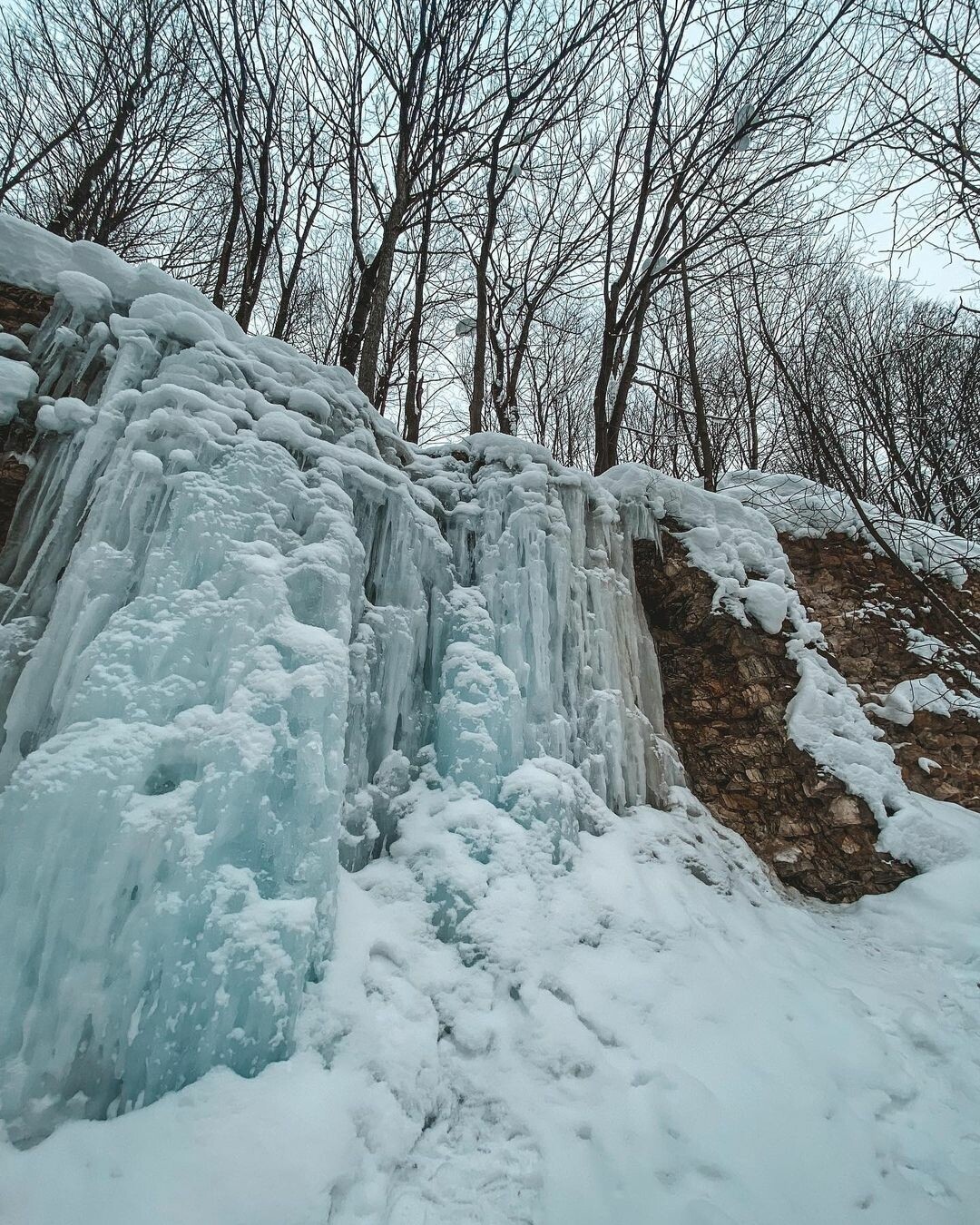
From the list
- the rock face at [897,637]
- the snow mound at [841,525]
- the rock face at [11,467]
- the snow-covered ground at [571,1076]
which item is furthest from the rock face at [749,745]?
the rock face at [11,467]

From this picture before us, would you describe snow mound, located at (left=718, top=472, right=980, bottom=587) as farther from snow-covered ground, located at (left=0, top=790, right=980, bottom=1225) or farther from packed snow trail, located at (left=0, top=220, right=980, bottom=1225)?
snow-covered ground, located at (left=0, top=790, right=980, bottom=1225)

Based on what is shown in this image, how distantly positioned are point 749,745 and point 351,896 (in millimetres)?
2973

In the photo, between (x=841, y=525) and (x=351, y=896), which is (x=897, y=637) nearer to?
(x=841, y=525)

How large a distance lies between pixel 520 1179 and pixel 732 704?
3125 millimetres

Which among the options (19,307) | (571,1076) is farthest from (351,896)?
(19,307)

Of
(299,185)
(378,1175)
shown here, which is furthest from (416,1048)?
(299,185)

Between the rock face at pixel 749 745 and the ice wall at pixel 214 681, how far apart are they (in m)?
0.65

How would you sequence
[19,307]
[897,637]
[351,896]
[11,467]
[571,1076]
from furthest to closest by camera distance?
[897,637], [19,307], [351,896], [11,467], [571,1076]

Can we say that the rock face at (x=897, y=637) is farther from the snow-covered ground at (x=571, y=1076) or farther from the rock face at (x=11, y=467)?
the rock face at (x=11, y=467)

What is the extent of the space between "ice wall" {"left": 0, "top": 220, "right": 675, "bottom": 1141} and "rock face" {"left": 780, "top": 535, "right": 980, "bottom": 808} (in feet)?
6.30

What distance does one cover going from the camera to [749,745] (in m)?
3.84

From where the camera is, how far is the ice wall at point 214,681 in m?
1.53

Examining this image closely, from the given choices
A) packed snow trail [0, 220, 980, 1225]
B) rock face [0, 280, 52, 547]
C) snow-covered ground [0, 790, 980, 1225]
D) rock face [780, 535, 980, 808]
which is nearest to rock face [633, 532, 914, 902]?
packed snow trail [0, 220, 980, 1225]

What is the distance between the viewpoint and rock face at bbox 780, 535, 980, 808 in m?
3.71
